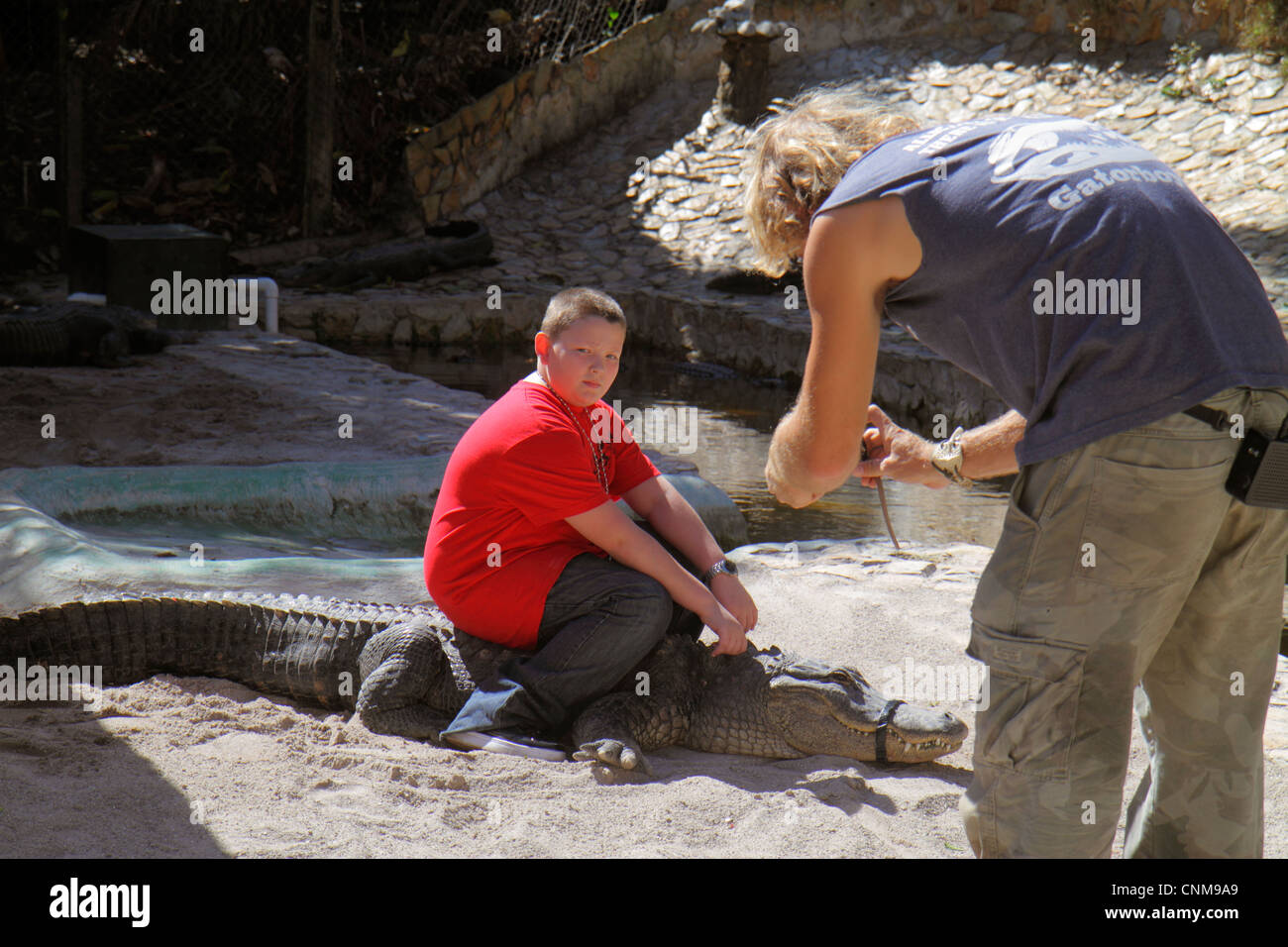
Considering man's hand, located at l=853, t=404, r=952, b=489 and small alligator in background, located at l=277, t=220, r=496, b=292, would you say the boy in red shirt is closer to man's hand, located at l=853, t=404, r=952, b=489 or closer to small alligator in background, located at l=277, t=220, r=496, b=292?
man's hand, located at l=853, t=404, r=952, b=489

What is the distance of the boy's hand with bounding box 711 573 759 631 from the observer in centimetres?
313

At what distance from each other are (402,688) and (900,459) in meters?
1.53

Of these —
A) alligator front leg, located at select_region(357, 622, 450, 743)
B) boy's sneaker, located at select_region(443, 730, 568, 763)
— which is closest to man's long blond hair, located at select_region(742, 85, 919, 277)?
boy's sneaker, located at select_region(443, 730, 568, 763)

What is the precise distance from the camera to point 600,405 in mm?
3234

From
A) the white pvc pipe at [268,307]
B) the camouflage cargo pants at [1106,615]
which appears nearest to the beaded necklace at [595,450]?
the camouflage cargo pants at [1106,615]

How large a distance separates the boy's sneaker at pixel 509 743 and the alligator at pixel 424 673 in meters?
0.07

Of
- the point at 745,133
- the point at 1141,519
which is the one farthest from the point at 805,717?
the point at 745,133

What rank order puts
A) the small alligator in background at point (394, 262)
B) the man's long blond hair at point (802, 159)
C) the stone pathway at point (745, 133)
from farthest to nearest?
the small alligator in background at point (394, 262), the stone pathway at point (745, 133), the man's long blond hair at point (802, 159)

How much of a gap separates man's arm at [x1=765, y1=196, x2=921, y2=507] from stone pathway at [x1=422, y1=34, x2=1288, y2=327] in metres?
8.15

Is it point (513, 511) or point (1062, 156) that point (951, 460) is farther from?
point (513, 511)

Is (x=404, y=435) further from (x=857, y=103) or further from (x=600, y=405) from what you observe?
Result: (x=857, y=103)

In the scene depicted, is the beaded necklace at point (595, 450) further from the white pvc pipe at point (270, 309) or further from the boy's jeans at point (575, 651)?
the white pvc pipe at point (270, 309)

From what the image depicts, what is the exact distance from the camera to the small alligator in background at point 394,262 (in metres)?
11.2

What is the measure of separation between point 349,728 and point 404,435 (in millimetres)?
3261
